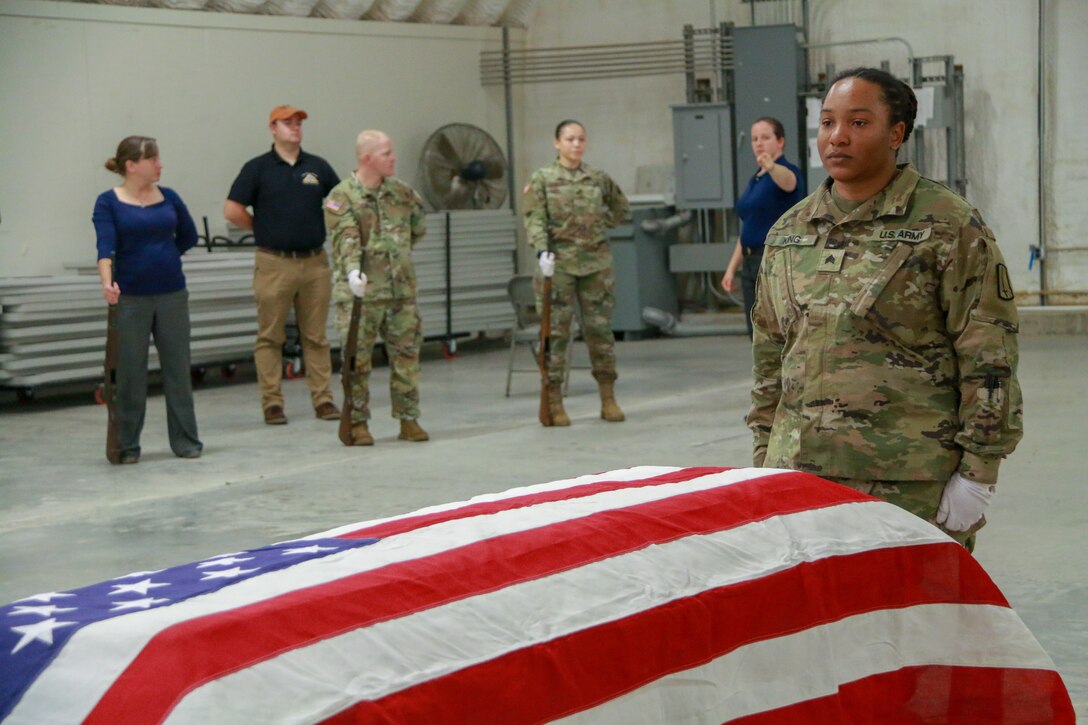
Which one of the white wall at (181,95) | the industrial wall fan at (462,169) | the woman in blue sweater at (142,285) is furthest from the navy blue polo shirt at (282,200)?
the industrial wall fan at (462,169)

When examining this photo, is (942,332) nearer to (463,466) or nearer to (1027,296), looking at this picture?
(463,466)

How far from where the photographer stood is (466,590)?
2213 mm

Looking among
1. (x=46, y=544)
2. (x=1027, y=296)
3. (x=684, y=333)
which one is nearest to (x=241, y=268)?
(x=684, y=333)

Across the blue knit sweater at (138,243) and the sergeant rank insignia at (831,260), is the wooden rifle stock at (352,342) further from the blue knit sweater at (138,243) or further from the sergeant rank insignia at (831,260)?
the sergeant rank insignia at (831,260)

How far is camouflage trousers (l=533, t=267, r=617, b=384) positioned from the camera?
8039 millimetres

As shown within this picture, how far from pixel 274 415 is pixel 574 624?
6.63m

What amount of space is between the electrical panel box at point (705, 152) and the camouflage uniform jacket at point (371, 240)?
5760mm

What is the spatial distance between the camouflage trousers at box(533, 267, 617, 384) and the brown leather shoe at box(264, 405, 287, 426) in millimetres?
1727

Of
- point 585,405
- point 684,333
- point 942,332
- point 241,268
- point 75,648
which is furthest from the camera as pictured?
point 684,333

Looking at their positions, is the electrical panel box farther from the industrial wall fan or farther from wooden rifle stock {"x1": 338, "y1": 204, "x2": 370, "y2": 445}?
wooden rifle stock {"x1": 338, "y1": 204, "x2": 370, "y2": 445}

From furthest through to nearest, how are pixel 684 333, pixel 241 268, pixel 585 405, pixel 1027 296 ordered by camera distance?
1. pixel 684 333
2. pixel 1027 296
3. pixel 241 268
4. pixel 585 405

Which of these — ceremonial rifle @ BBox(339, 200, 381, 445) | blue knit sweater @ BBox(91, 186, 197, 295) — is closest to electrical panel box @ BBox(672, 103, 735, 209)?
ceremonial rifle @ BBox(339, 200, 381, 445)

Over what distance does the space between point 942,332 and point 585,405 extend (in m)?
6.26

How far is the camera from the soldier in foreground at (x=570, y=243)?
7961mm
